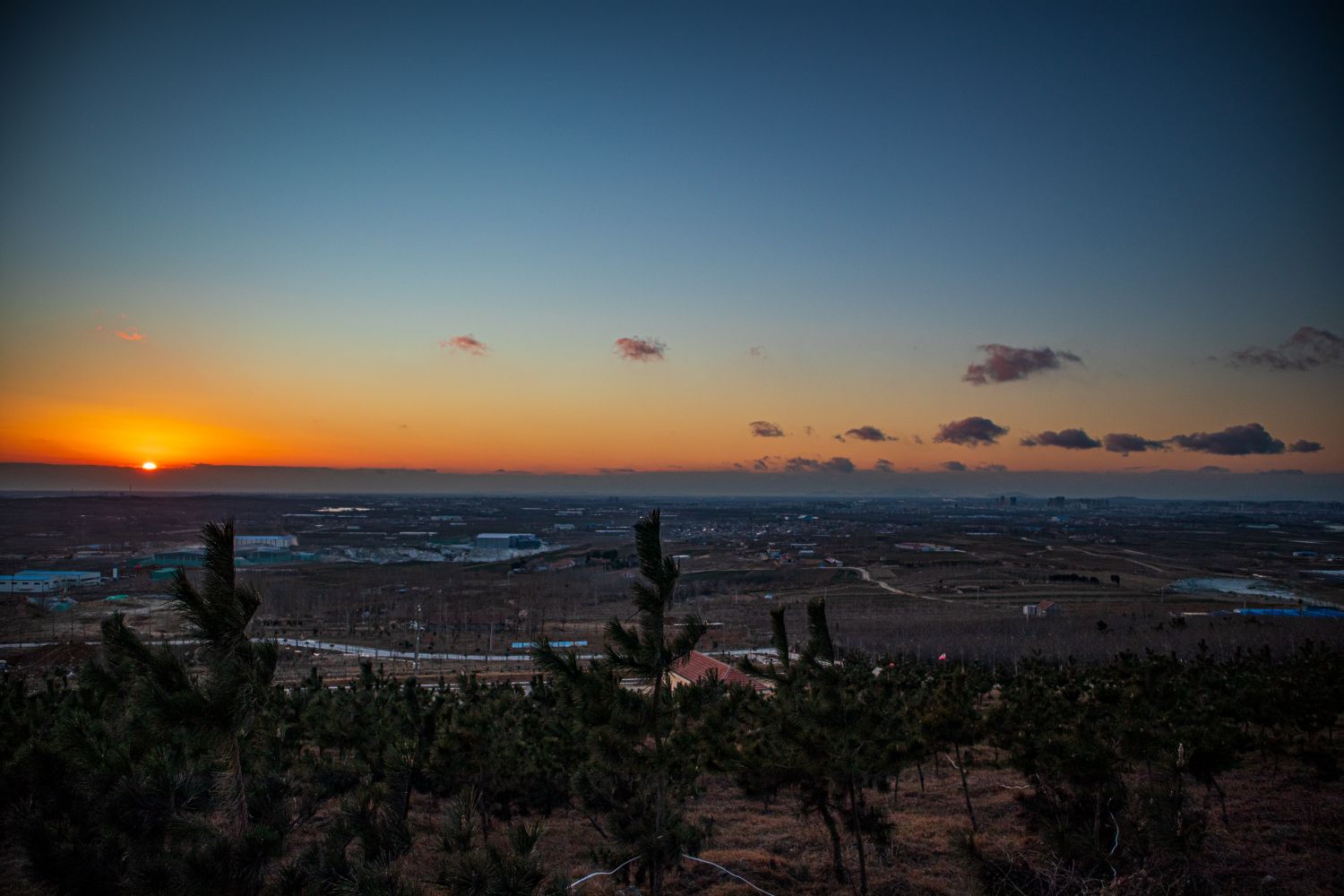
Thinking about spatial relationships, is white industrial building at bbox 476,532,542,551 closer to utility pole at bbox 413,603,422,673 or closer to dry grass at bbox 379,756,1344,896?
utility pole at bbox 413,603,422,673

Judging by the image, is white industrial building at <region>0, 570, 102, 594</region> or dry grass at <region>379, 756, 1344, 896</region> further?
white industrial building at <region>0, 570, 102, 594</region>


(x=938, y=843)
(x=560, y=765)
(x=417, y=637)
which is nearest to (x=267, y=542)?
(x=417, y=637)

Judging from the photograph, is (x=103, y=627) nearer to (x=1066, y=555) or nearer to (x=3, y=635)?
(x=3, y=635)

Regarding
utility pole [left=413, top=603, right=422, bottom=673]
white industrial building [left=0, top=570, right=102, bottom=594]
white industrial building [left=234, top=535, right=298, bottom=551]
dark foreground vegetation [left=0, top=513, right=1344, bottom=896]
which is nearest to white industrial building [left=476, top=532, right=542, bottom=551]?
white industrial building [left=234, top=535, right=298, bottom=551]

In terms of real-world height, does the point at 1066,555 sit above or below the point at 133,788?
below

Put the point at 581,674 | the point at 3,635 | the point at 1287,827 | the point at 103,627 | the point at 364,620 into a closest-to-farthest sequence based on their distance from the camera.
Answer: the point at 103,627, the point at 581,674, the point at 1287,827, the point at 3,635, the point at 364,620

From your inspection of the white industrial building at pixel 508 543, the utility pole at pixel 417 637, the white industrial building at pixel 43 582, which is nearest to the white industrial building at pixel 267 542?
the white industrial building at pixel 43 582

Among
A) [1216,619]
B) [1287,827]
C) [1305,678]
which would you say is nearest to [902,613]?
[1216,619]

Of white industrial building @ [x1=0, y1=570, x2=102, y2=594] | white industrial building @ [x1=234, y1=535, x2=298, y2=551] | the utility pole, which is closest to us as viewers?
the utility pole
